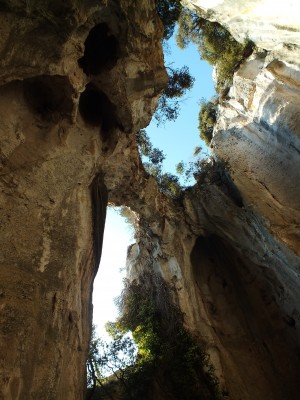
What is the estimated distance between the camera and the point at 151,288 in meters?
13.1

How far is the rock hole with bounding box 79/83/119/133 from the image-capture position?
894 centimetres

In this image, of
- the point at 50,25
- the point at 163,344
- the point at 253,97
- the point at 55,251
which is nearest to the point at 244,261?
the point at 163,344

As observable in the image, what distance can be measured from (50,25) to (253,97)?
11.6 metres

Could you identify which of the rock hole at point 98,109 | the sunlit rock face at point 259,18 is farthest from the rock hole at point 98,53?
the sunlit rock face at point 259,18

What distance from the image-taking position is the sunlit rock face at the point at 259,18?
34.5 ft

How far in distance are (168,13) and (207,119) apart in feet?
24.0

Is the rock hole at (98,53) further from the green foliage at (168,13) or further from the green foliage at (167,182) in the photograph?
the green foliage at (167,182)

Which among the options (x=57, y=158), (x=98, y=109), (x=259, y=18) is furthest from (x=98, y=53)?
(x=259, y=18)

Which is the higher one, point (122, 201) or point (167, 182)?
point (167, 182)

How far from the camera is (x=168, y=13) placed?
449 inches

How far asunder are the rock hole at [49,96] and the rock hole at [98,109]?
4.75 ft

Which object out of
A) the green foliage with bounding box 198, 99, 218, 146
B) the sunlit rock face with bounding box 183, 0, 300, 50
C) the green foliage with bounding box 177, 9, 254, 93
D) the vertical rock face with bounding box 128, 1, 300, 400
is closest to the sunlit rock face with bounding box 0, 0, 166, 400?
the sunlit rock face with bounding box 183, 0, 300, 50

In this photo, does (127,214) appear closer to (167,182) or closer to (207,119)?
(167,182)

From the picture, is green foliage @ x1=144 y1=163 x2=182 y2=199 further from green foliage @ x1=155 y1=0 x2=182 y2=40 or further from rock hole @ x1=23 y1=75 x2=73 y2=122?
rock hole @ x1=23 y1=75 x2=73 y2=122
